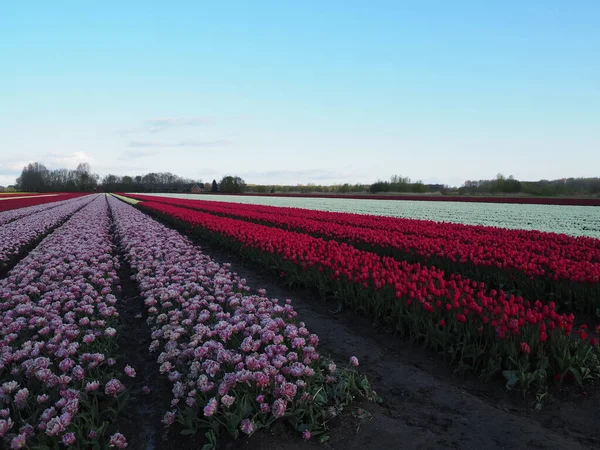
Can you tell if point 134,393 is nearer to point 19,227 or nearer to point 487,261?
point 487,261

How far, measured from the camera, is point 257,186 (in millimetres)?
133000

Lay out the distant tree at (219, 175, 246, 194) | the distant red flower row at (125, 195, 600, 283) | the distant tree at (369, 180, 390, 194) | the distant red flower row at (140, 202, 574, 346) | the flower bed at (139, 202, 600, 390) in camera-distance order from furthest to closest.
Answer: the distant tree at (219, 175, 246, 194), the distant tree at (369, 180, 390, 194), the distant red flower row at (125, 195, 600, 283), the distant red flower row at (140, 202, 574, 346), the flower bed at (139, 202, 600, 390)

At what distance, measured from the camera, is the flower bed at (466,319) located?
430 centimetres

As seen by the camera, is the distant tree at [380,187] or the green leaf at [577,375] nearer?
the green leaf at [577,375]

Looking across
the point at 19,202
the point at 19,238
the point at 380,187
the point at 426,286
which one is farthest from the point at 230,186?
the point at 426,286

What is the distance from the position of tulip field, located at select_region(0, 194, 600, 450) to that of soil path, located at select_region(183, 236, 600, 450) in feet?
0.50

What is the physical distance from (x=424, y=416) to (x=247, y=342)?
1806 millimetres

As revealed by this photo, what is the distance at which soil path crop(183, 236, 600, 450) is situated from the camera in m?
3.38

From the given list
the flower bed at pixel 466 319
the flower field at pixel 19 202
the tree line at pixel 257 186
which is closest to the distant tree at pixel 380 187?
the tree line at pixel 257 186

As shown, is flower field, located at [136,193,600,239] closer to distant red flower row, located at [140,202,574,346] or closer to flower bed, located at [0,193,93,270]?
distant red flower row, located at [140,202,574,346]

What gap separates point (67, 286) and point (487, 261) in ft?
25.7

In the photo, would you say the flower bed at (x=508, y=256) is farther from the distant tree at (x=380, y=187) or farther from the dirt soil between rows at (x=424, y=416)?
the distant tree at (x=380, y=187)

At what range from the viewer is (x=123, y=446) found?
328 cm

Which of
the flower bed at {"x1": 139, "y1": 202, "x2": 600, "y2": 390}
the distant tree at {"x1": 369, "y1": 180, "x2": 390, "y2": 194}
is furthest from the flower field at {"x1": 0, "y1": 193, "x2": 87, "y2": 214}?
the distant tree at {"x1": 369, "y1": 180, "x2": 390, "y2": 194}
